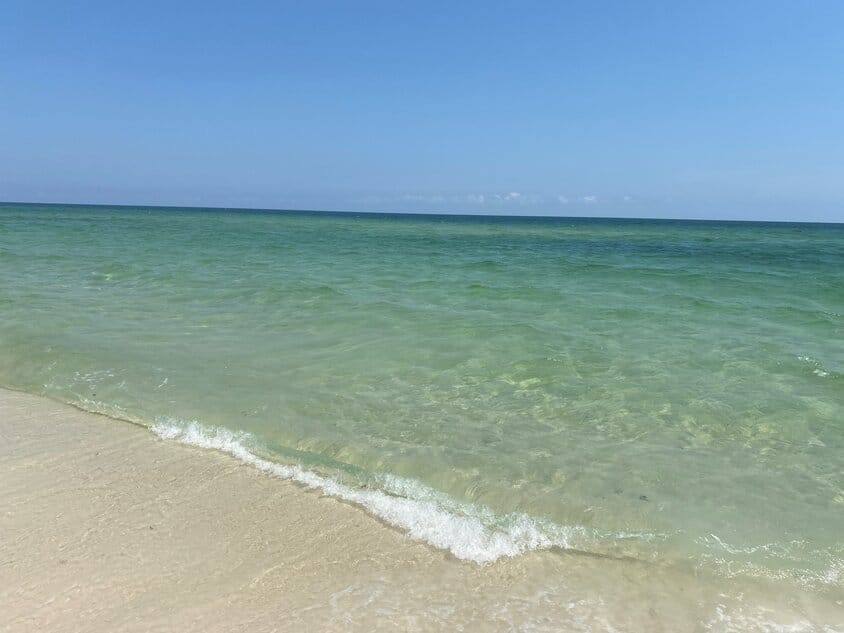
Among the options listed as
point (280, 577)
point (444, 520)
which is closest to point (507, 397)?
point (444, 520)

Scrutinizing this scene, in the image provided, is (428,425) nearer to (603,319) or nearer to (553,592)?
(553,592)

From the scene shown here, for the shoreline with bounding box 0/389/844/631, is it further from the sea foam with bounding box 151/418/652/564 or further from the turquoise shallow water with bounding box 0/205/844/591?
the turquoise shallow water with bounding box 0/205/844/591

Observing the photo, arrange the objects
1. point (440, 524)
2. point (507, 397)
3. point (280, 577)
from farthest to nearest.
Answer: point (507, 397) → point (440, 524) → point (280, 577)

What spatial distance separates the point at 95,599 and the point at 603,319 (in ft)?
25.5

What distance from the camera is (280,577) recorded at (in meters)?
2.91

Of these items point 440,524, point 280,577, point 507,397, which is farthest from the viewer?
point 507,397

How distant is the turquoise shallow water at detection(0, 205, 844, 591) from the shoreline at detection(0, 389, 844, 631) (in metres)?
0.22

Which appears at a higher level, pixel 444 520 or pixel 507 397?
pixel 507 397

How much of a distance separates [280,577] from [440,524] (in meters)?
0.95

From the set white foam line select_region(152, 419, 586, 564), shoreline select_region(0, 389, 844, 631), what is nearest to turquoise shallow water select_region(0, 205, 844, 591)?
white foam line select_region(152, 419, 586, 564)

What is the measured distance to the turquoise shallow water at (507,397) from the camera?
3.56 meters

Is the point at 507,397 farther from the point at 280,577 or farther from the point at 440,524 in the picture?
the point at 280,577

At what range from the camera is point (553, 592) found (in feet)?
9.39

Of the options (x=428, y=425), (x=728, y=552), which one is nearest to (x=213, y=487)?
(x=428, y=425)
